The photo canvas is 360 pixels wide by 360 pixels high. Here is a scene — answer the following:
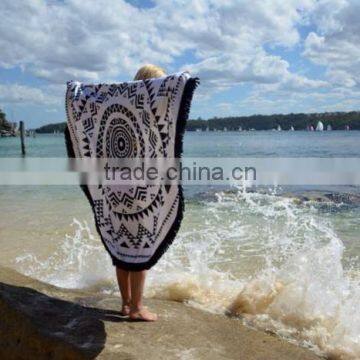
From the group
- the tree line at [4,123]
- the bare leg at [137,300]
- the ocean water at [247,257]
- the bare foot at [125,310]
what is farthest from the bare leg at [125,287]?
the tree line at [4,123]

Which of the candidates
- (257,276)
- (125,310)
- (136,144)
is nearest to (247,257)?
(257,276)

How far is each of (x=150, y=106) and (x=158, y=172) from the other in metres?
0.42

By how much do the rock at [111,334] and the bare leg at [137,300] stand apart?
68 millimetres

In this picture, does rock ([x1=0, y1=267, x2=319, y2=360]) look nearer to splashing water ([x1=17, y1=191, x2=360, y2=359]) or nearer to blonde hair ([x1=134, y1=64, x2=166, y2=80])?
splashing water ([x1=17, y1=191, x2=360, y2=359])

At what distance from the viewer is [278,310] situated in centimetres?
428

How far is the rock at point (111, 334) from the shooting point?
298 centimetres

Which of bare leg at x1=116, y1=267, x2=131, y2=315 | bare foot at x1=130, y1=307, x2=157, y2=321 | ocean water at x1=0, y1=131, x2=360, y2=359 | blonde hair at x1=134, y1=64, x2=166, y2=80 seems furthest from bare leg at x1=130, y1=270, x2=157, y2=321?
blonde hair at x1=134, y1=64, x2=166, y2=80

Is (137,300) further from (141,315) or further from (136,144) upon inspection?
(136,144)

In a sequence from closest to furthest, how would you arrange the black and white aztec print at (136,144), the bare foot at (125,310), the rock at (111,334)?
1. the rock at (111,334)
2. the black and white aztec print at (136,144)
3. the bare foot at (125,310)

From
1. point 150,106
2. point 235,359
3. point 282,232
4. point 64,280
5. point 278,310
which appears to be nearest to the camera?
point 235,359

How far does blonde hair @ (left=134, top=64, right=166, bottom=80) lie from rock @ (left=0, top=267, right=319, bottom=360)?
1623mm

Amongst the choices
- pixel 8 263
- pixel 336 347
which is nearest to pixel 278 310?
pixel 336 347

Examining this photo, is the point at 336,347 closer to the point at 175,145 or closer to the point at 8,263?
the point at 175,145

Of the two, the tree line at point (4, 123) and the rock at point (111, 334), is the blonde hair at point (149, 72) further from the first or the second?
the tree line at point (4, 123)
